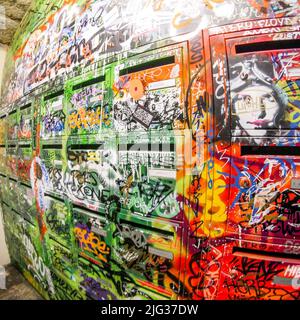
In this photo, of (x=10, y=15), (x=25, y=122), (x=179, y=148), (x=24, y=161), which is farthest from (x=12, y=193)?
(x=179, y=148)

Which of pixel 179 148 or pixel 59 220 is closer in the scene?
pixel 179 148

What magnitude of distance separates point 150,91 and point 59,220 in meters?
1.87

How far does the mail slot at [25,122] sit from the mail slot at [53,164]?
0.52 meters

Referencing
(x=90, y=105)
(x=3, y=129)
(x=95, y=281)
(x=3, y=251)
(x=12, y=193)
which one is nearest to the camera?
Answer: (x=90, y=105)

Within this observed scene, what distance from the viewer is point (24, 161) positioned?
301 centimetres

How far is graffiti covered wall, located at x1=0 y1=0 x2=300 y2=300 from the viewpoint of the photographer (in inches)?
53.6

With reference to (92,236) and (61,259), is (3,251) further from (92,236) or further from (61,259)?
(92,236)

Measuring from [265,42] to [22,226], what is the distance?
3924mm

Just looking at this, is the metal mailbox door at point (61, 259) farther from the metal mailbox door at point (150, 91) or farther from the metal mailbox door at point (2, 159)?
the metal mailbox door at point (2, 159)

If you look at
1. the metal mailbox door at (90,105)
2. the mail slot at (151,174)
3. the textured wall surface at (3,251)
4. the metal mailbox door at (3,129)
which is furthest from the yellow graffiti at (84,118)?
the textured wall surface at (3,251)

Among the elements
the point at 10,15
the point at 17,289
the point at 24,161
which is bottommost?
the point at 17,289

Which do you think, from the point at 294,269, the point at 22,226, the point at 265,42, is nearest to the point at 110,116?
the point at 265,42
